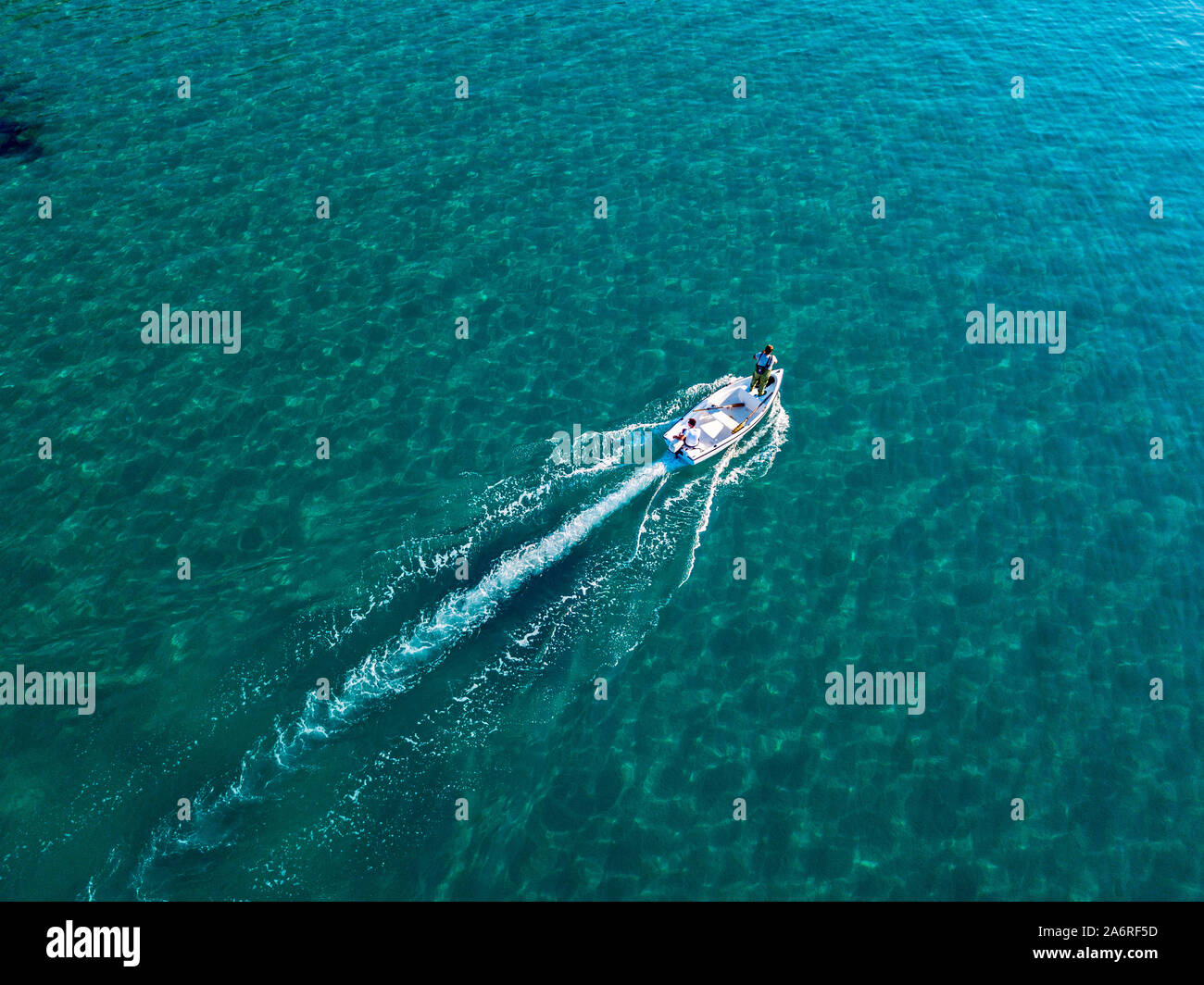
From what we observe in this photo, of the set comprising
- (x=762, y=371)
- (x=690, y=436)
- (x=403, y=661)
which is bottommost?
(x=403, y=661)

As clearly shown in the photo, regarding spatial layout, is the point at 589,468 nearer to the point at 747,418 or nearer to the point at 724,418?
the point at 724,418

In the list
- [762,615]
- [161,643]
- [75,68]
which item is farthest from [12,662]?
[75,68]

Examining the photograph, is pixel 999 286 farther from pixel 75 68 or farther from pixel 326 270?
pixel 75 68

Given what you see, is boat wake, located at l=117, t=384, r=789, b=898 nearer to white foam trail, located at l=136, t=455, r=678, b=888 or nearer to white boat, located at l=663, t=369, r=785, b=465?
white foam trail, located at l=136, t=455, r=678, b=888

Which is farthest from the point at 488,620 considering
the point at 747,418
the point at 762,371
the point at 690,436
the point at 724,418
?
the point at 762,371

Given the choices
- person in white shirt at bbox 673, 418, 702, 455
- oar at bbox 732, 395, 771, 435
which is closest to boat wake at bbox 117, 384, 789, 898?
oar at bbox 732, 395, 771, 435

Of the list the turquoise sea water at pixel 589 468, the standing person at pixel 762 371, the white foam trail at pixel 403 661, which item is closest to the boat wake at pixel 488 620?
the white foam trail at pixel 403 661
